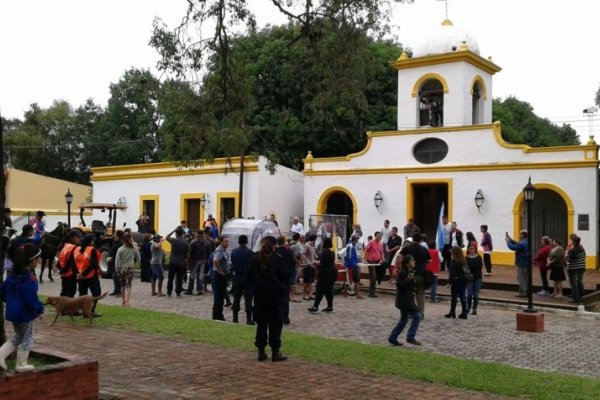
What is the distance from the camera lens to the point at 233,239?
18.2 meters

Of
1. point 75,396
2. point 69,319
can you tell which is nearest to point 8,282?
point 75,396

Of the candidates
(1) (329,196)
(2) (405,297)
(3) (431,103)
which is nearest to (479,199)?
(3) (431,103)

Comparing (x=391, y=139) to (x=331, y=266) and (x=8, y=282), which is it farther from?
(x=8, y=282)

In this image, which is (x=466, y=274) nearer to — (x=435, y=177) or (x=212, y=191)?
(x=435, y=177)

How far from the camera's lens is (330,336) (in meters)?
11.4

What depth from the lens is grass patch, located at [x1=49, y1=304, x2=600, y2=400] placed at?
7086mm

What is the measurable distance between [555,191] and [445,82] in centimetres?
597

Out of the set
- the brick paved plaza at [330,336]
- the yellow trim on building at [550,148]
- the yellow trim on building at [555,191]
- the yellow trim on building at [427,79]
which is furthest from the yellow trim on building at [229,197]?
the brick paved plaza at [330,336]

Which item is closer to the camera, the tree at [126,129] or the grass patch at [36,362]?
the grass patch at [36,362]

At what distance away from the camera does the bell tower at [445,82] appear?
25250 millimetres

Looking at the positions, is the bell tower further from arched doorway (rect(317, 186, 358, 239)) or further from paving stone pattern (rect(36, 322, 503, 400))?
paving stone pattern (rect(36, 322, 503, 400))

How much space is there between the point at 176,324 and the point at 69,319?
7.30 ft

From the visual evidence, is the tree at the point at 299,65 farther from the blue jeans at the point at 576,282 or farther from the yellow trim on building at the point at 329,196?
the yellow trim on building at the point at 329,196

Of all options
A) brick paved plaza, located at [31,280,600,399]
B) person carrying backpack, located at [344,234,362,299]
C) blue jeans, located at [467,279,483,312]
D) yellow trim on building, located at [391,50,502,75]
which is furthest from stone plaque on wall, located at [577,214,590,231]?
blue jeans, located at [467,279,483,312]
